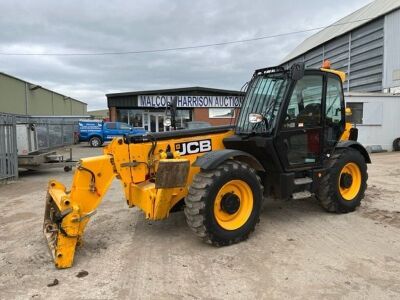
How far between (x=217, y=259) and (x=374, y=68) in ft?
57.1

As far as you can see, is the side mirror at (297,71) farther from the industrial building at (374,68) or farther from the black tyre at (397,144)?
the black tyre at (397,144)

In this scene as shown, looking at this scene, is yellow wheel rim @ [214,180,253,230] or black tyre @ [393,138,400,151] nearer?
yellow wheel rim @ [214,180,253,230]

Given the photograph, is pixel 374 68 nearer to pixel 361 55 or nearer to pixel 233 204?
pixel 361 55

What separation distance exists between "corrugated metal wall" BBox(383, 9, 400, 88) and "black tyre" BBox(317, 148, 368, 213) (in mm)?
12968

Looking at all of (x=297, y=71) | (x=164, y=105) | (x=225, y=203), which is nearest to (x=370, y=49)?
(x=297, y=71)

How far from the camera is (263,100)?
595cm

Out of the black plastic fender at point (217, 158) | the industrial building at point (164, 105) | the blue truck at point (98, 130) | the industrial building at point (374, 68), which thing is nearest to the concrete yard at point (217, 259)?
the black plastic fender at point (217, 158)

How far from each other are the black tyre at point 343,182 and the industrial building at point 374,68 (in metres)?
9.34

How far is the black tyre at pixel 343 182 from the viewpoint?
6289 mm

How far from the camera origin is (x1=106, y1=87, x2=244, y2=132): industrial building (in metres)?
31.4

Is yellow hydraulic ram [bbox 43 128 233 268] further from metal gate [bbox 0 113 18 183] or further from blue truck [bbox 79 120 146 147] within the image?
blue truck [bbox 79 120 146 147]

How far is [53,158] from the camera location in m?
13.1

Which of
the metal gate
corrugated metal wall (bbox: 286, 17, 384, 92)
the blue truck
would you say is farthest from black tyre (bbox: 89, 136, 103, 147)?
the metal gate

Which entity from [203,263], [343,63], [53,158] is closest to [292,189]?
[203,263]
